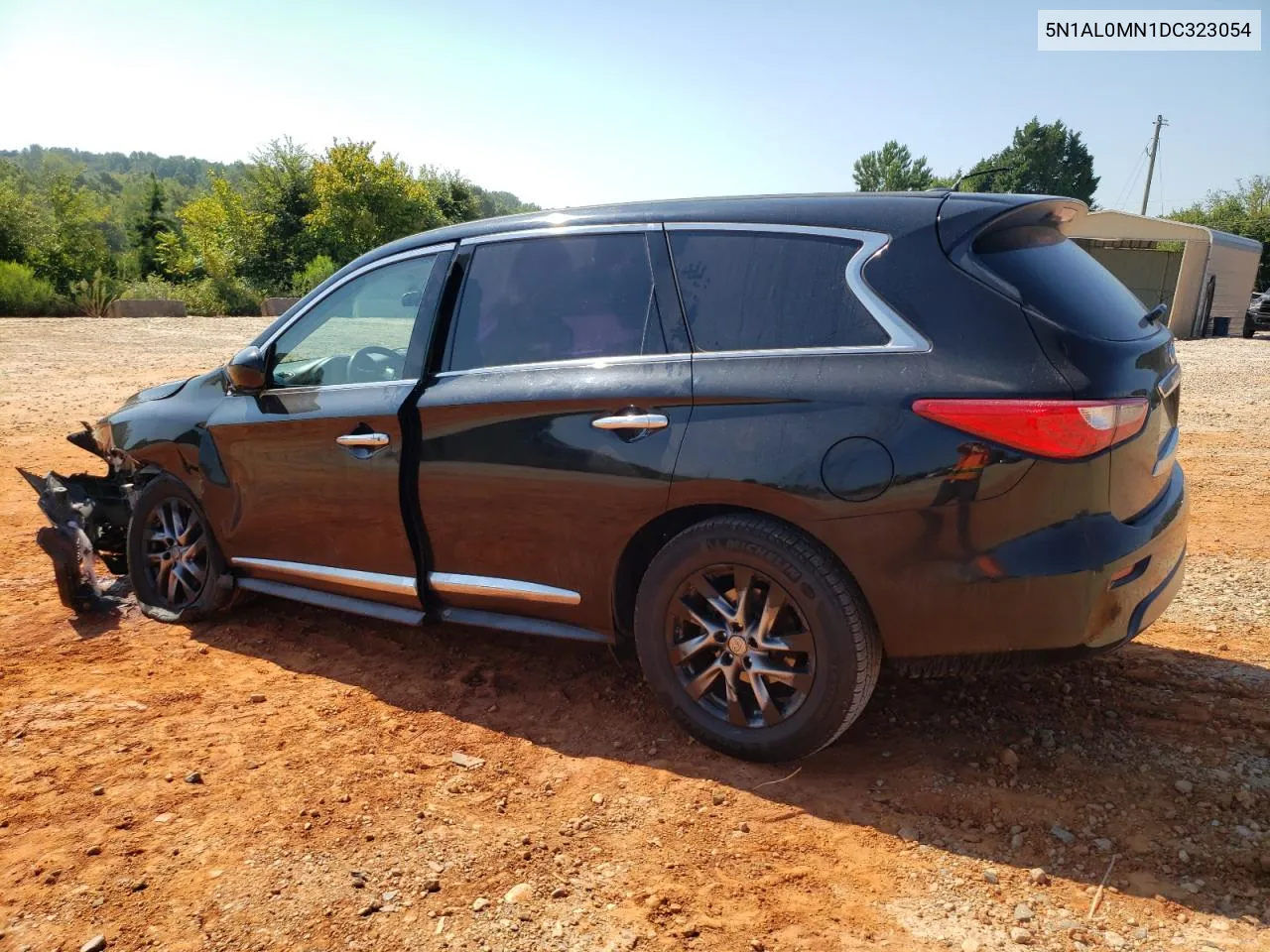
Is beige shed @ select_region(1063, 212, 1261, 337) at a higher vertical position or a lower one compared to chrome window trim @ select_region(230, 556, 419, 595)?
higher

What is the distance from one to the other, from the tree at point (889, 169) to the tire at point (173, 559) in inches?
3539

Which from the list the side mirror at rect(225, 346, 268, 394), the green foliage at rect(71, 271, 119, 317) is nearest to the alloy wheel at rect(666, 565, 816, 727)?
the side mirror at rect(225, 346, 268, 394)

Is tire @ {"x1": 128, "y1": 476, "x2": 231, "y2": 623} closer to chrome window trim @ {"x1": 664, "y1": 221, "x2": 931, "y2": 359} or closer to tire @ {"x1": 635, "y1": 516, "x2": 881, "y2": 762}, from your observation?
tire @ {"x1": 635, "y1": 516, "x2": 881, "y2": 762}

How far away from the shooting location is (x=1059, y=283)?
296 cm

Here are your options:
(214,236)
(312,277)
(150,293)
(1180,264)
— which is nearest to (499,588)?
(1180,264)

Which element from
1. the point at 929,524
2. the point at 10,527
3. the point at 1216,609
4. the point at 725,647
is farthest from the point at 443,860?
the point at 10,527

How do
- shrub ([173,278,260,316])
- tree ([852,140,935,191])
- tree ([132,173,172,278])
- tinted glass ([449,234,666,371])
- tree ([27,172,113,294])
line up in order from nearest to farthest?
tinted glass ([449,234,666,371]) → shrub ([173,278,260,316]) → tree ([27,172,113,294]) → tree ([132,173,172,278]) → tree ([852,140,935,191])

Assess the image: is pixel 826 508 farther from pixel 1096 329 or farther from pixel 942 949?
pixel 942 949

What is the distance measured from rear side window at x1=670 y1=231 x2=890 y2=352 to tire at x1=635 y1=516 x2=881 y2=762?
63cm

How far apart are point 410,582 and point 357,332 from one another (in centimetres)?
118

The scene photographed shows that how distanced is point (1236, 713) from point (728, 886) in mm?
2157

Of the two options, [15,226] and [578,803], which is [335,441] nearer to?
[578,803]

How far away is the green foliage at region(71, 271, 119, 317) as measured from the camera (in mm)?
27547

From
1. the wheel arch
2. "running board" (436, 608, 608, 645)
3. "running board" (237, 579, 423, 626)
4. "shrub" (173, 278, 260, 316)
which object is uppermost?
"shrub" (173, 278, 260, 316)
